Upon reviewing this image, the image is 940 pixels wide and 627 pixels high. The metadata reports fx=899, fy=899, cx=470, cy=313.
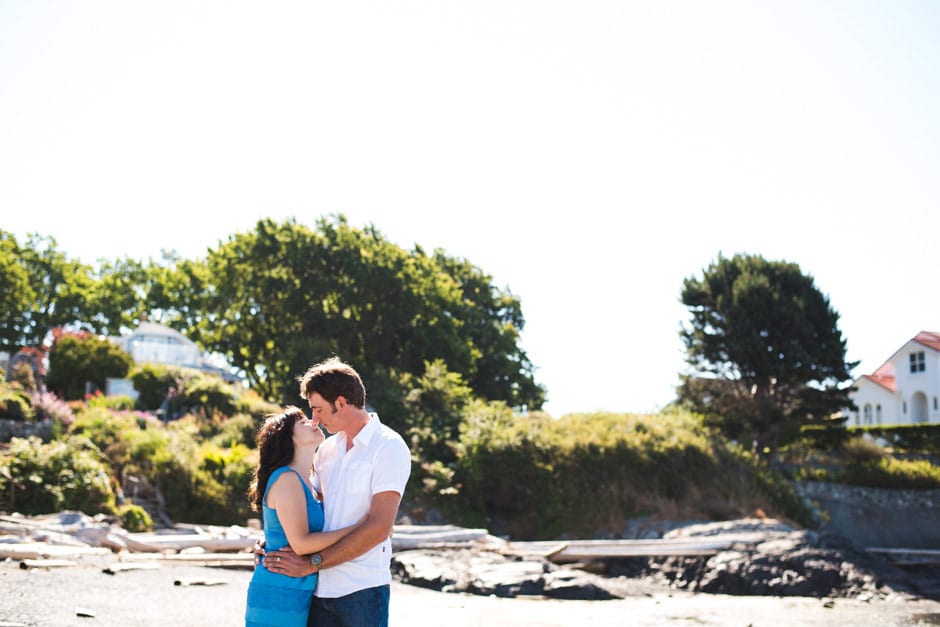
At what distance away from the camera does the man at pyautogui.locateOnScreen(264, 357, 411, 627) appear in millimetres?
3568

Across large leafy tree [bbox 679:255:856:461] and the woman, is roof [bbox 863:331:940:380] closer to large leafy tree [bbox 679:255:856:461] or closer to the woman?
large leafy tree [bbox 679:255:856:461]

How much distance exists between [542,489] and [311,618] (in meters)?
18.1

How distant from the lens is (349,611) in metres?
3.61

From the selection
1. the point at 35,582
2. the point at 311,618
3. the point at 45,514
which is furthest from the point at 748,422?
the point at 311,618

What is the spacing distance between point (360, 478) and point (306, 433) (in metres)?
0.34

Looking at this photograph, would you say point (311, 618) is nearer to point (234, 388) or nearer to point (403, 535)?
point (403, 535)

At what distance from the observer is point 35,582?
33.2ft

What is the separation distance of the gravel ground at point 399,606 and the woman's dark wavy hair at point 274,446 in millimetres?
5139

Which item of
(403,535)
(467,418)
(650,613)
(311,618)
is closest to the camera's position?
(311,618)

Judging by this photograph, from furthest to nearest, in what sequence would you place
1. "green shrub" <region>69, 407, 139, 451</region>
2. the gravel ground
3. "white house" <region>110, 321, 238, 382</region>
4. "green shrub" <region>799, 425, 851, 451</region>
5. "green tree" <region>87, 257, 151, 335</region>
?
1. "green tree" <region>87, 257, 151, 335</region>
2. "white house" <region>110, 321, 238, 382</region>
3. "green shrub" <region>799, 425, 851, 451</region>
4. "green shrub" <region>69, 407, 139, 451</region>
5. the gravel ground

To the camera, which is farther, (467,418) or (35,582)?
(467,418)

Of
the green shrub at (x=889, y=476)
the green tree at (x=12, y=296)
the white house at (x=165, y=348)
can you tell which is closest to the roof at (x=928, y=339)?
the green shrub at (x=889, y=476)

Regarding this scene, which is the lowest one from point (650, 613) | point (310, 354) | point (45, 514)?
point (650, 613)

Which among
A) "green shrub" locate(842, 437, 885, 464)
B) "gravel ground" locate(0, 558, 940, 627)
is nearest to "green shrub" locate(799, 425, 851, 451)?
"green shrub" locate(842, 437, 885, 464)
